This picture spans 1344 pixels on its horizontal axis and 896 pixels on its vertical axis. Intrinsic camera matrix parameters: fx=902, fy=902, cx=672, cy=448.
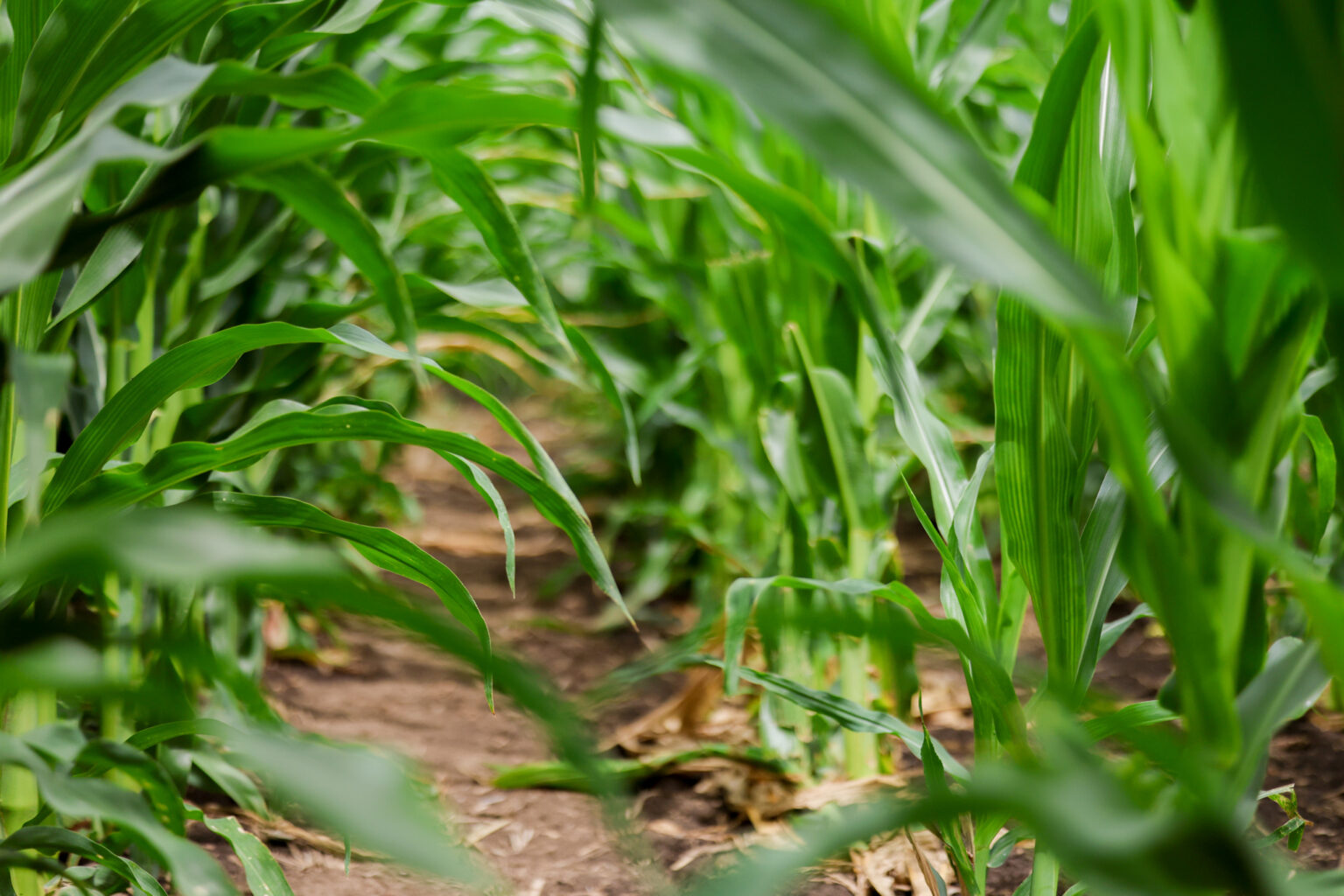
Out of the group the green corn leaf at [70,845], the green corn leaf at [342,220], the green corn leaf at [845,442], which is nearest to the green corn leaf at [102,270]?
the green corn leaf at [342,220]

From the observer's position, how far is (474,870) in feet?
0.73

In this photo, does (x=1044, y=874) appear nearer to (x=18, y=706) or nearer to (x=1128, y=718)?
(x=1128, y=718)

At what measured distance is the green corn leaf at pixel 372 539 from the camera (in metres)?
0.45

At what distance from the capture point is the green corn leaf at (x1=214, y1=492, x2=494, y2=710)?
1.48 feet

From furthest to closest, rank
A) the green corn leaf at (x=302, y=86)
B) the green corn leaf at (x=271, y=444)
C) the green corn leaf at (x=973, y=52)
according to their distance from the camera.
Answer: the green corn leaf at (x=973, y=52) → the green corn leaf at (x=271, y=444) → the green corn leaf at (x=302, y=86)

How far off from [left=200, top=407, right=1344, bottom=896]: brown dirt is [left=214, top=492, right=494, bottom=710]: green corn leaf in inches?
1.6

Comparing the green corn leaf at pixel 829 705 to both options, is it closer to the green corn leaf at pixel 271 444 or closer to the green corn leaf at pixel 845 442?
the green corn leaf at pixel 271 444

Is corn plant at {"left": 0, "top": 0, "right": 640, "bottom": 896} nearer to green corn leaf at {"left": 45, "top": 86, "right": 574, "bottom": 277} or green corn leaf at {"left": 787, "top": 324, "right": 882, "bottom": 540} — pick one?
green corn leaf at {"left": 45, "top": 86, "right": 574, "bottom": 277}

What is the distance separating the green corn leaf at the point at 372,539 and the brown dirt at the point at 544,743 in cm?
4

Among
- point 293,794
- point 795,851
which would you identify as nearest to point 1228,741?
point 795,851

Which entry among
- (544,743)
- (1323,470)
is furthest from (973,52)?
(544,743)

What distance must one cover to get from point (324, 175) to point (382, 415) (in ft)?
0.42

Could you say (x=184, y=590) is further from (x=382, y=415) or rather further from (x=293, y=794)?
(x=293, y=794)

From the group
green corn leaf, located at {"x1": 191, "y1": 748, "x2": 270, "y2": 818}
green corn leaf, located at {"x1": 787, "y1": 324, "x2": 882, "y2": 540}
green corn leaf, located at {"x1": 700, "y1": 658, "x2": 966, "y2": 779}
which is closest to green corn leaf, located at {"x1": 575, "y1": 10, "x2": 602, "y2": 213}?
green corn leaf, located at {"x1": 700, "y1": 658, "x2": 966, "y2": 779}
